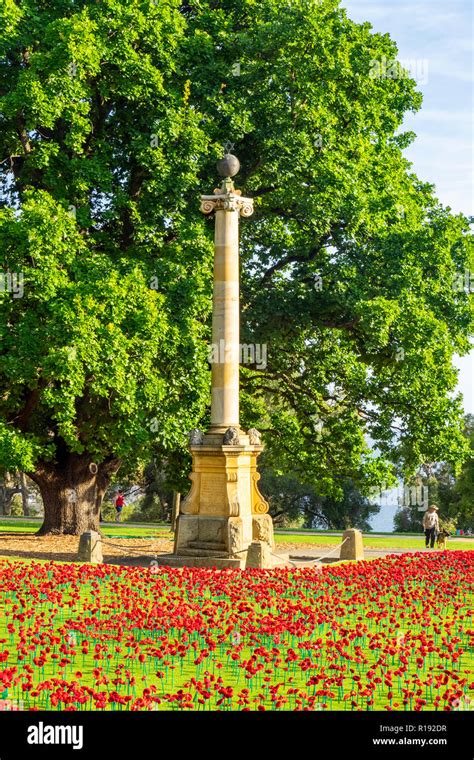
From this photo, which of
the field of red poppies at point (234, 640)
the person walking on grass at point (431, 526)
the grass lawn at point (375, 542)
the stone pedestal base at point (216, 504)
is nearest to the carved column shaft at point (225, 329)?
the stone pedestal base at point (216, 504)

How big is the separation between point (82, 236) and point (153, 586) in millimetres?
12417

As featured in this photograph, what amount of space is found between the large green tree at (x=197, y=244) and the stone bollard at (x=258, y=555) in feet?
18.9

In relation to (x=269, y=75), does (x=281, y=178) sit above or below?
below

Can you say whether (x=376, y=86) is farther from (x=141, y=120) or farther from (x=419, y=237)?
(x=141, y=120)

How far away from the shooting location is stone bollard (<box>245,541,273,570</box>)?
A: 19445 mm

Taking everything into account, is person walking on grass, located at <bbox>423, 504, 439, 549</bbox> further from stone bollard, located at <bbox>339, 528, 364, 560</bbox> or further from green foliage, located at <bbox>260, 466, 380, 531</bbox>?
green foliage, located at <bbox>260, 466, 380, 531</bbox>

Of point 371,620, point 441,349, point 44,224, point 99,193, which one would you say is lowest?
point 371,620

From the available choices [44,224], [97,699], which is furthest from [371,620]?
[44,224]

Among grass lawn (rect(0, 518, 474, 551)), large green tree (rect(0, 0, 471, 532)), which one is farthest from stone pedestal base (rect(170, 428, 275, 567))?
grass lawn (rect(0, 518, 474, 551))

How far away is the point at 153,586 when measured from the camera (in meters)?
16.4

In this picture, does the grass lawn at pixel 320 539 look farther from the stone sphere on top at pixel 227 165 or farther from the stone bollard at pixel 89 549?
the stone sphere on top at pixel 227 165

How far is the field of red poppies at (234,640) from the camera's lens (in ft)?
29.3

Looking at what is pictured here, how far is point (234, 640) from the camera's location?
11.7 meters

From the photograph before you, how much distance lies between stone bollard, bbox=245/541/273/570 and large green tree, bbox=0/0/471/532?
18.9 feet
